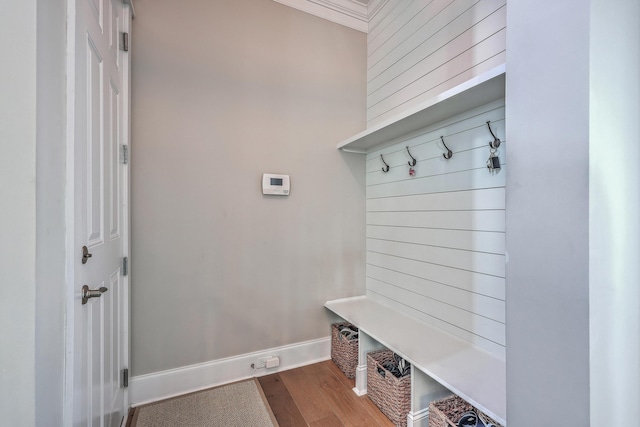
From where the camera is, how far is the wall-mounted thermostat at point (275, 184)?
6.81 feet

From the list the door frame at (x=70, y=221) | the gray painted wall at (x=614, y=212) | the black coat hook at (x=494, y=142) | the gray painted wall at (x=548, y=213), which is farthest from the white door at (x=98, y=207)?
the black coat hook at (x=494, y=142)

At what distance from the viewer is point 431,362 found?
1.44 m

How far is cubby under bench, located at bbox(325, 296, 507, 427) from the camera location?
1216 millimetres

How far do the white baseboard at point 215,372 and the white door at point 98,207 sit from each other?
153mm

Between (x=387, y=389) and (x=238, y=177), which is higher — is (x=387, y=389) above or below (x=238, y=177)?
below

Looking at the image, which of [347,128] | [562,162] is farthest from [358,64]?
[562,162]

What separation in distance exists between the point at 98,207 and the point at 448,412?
1827 millimetres

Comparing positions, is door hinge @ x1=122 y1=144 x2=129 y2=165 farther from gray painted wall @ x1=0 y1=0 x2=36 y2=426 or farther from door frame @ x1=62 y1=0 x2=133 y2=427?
gray painted wall @ x1=0 y1=0 x2=36 y2=426

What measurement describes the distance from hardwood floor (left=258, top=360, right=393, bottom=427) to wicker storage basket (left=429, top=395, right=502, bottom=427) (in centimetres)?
37

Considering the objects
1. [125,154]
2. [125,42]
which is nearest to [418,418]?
[125,154]

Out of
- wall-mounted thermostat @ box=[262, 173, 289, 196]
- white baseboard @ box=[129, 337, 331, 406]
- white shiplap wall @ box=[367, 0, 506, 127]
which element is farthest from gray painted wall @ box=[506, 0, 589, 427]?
white baseboard @ box=[129, 337, 331, 406]

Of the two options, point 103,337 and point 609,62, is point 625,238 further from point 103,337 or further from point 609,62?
point 103,337

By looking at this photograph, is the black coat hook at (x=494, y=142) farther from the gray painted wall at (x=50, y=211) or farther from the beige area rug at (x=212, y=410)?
the beige area rug at (x=212, y=410)

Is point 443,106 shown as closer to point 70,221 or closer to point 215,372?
point 70,221
